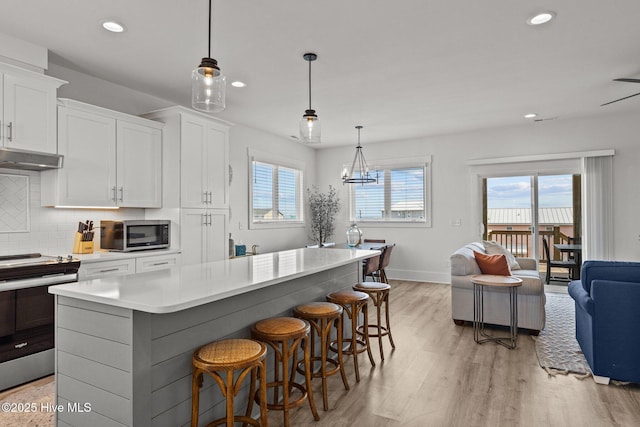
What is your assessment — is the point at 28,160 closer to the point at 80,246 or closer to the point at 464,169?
the point at 80,246

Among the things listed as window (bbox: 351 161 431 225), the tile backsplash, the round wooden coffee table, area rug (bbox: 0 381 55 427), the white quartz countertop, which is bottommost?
area rug (bbox: 0 381 55 427)

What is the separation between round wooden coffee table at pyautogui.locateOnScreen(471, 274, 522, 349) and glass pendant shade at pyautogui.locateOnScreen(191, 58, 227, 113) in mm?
3043

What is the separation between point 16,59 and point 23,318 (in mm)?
2114

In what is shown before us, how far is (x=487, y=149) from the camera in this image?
6.47 metres

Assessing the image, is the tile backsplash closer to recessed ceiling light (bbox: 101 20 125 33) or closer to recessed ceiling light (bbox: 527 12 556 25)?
recessed ceiling light (bbox: 101 20 125 33)

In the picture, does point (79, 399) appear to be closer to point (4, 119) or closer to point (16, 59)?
point (4, 119)

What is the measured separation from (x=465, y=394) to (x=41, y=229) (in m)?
3.95

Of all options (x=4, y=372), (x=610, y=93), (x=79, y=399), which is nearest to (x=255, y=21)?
(x=79, y=399)

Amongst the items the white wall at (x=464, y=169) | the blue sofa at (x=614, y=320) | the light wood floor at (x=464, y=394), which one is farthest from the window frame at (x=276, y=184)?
the blue sofa at (x=614, y=320)

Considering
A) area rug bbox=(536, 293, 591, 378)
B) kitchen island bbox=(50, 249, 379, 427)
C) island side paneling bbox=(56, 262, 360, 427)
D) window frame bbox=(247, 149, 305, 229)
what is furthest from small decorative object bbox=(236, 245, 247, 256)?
area rug bbox=(536, 293, 591, 378)

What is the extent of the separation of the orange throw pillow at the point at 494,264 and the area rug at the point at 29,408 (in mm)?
4081

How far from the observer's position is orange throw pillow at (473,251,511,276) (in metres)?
4.12

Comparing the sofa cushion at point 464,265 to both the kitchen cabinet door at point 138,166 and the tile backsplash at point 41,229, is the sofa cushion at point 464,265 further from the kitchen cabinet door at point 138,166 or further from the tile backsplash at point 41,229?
the tile backsplash at point 41,229

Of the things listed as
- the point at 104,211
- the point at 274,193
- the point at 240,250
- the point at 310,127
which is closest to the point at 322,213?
the point at 274,193
